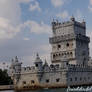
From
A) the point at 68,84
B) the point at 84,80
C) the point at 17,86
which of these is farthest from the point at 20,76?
the point at 84,80

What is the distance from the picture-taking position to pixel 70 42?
87.5m

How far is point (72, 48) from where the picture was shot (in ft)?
284

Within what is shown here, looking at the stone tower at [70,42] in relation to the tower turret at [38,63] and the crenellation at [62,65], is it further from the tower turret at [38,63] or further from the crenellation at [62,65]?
the tower turret at [38,63]

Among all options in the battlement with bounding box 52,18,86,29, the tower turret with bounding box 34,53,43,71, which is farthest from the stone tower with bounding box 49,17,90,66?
the tower turret with bounding box 34,53,43,71

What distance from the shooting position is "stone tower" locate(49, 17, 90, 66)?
3408 inches

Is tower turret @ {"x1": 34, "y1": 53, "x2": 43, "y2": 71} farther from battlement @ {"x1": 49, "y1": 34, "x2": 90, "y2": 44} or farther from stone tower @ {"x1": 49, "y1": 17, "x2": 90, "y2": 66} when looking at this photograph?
battlement @ {"x1": 49, "y1": 34, "x2": 90, "y2": 44}

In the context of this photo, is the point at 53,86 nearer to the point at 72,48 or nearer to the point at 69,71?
the point at 69,71

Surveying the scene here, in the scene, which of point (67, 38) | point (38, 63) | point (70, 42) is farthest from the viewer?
point (67, 38)

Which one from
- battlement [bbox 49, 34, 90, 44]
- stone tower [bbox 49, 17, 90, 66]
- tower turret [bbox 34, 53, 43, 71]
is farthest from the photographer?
battlement [bbox 49, 34, 90, 44]

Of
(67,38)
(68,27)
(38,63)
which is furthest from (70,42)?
(38,63)

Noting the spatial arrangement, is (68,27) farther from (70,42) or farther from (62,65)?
(62,65)

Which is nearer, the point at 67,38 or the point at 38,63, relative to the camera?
the point at 38,63

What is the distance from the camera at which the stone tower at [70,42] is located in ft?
284

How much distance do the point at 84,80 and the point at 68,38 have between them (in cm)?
1507
